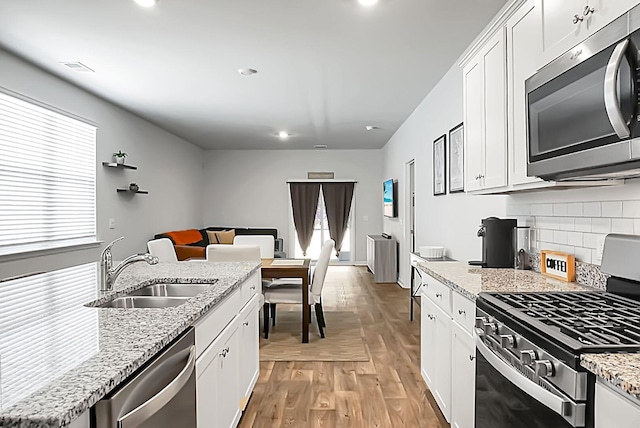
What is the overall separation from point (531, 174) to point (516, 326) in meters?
0.87

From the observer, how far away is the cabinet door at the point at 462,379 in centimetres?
199

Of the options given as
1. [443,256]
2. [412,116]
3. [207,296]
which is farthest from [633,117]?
[412,116]

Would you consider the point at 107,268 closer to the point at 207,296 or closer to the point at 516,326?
the point at 207,296

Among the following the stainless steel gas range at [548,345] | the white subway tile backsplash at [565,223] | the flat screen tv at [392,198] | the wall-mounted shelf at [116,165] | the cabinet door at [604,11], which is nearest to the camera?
the stainless steel gas range at [548,345]

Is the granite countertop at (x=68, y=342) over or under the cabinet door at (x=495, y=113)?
under

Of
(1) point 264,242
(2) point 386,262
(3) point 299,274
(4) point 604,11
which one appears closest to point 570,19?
(4) point 604,11

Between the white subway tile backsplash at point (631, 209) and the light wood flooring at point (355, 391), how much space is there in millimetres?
1604

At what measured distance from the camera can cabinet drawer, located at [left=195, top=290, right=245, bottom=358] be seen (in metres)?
1.69

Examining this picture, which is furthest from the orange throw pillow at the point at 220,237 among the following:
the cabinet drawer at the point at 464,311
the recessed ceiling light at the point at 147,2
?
the cabinet drawer at the point at 464,311

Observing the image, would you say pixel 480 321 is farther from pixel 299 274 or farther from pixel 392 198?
pixel 392 198

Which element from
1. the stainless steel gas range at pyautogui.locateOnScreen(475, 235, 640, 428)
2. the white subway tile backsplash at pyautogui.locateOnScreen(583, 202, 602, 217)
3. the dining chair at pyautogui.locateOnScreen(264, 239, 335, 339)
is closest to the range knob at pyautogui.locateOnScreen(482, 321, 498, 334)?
the stainless steel gas range at pyautogui.locateOnScreen(475, 235, 640, 428)

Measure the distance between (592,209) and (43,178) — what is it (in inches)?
192

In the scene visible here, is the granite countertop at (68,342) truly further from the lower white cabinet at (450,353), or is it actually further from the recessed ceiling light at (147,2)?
the recessed ceiling light at (147,2)

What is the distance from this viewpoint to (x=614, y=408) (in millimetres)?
1010
